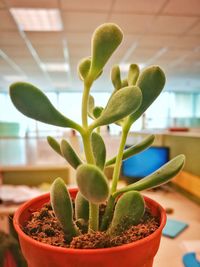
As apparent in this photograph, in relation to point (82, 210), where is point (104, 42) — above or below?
above

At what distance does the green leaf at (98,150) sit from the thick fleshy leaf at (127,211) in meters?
0.06

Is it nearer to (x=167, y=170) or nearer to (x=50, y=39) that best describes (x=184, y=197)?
(x=167, y=170)

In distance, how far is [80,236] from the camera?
28 cm

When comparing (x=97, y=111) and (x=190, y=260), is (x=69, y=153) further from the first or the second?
(x=190, y=260)

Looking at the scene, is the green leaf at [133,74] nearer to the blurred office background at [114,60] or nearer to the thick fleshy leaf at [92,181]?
the blurred office background at [114,60]

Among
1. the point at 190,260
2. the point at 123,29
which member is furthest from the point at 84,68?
the point at 123,29

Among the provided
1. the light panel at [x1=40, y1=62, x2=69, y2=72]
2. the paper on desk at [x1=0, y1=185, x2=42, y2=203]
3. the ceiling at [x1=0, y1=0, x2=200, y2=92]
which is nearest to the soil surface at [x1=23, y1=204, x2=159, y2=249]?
the paper on desk at [x1=0, y1=185, x2=42, y2=203]

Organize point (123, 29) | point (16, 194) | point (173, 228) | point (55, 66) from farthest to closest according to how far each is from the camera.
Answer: point (55, 66), point (123, 29), point (16, 194), point (173, 228)

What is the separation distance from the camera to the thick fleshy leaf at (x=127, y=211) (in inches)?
11.4

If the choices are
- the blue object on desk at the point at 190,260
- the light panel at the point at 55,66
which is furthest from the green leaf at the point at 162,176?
the light panel at the point at 55,66

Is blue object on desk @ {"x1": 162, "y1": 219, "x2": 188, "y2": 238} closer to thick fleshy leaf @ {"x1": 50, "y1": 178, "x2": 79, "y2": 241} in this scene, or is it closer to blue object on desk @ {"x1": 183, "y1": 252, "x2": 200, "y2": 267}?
blue object on desk @ {"x1": 183, "y1": 252, "x2": 200, "y2": 267}

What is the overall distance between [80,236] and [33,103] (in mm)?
160

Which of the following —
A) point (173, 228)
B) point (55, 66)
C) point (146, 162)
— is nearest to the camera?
point (173, 228)

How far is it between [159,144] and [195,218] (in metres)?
0.88
